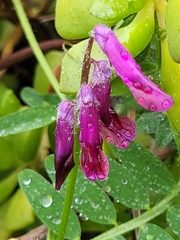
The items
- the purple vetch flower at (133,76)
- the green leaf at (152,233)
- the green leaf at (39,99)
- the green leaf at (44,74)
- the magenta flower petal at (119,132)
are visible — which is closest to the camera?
the purple vetch flower at (133,76)

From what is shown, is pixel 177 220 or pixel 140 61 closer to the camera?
pixel 140 61

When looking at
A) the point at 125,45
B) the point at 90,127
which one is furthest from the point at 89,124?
the point at 125,45

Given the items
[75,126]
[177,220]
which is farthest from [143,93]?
[177,220]

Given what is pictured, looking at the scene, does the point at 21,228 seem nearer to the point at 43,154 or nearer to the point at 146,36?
the point at 43,154

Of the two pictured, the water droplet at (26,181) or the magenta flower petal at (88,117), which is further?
the water droplet at (26,181)

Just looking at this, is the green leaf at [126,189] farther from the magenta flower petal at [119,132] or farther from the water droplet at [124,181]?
the magenta flower petal at [119,132]

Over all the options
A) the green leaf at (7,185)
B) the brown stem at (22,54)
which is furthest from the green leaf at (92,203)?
the brown stem at (22,54)

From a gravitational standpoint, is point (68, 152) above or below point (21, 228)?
above
